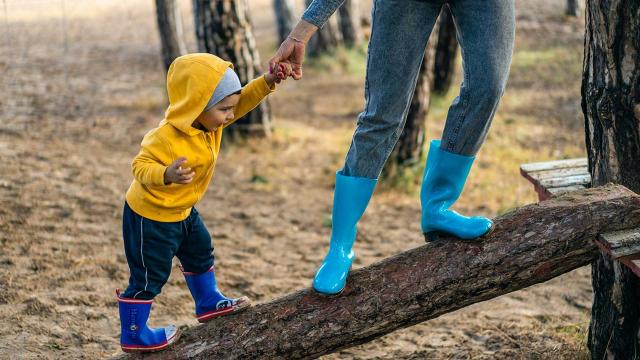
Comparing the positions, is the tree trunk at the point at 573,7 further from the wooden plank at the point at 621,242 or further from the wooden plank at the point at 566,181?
the wooden plank at the point at 621,242

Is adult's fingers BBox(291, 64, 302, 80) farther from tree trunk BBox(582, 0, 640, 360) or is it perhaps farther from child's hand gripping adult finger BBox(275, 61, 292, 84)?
tree trunk BBox(582, 0, 640, 360)

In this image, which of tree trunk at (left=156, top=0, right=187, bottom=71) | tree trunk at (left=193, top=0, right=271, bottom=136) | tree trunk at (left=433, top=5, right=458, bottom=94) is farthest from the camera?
tree trunk at (left=433, top=5, right=458, bottom=94)

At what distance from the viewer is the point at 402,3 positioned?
2.98 m

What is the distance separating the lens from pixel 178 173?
2.78 metres

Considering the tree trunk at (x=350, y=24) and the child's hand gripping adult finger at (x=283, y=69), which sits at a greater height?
the child's hand gripping adult finger at (x=283, y=69)

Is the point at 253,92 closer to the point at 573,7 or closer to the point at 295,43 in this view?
the point at 295,43

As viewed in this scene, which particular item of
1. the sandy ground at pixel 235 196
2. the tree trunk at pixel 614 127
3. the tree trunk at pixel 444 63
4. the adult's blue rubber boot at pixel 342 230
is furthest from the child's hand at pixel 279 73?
the tree trunk at pixel 444 63

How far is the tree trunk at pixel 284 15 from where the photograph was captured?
1267 cm

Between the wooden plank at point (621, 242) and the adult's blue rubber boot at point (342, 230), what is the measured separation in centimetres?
93

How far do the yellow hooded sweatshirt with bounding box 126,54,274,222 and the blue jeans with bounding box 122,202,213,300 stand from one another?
34 millimetres

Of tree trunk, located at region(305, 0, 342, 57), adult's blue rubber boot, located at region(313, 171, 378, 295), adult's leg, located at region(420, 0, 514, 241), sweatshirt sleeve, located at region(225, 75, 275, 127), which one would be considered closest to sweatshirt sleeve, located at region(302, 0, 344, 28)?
sweatshirt sleeve, located at region(225, 75, 275, 127)

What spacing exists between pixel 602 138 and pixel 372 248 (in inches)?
105

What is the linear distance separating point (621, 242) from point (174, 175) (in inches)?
67.3

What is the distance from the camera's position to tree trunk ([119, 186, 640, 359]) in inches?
125
